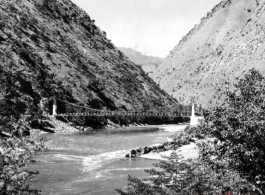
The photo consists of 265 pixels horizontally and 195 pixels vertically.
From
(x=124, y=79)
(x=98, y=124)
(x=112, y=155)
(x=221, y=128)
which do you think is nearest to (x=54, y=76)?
(x=98, y=124)

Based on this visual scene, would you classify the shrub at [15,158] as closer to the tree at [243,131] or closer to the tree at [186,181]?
the tree at [186,181]

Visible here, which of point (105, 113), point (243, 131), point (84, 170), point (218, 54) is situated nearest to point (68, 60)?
point (105, 113)

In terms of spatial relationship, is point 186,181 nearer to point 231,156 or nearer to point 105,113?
point 231,156

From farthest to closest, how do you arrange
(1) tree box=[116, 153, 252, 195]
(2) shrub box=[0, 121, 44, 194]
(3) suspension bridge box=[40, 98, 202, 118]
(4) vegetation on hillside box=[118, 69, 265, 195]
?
(3) suspension bridge box=[40, 98, 202, 118], (4) vegetation on hillside box=[118, 69, 265, 195], (1) tree box=[116, 153, 252, 195], (2) shrub box=[0, 121, 44, 194]

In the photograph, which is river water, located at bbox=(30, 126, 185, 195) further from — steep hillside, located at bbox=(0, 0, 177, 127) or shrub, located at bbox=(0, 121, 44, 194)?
steep hillside, located at bbox=(0, 0, 177, 127)

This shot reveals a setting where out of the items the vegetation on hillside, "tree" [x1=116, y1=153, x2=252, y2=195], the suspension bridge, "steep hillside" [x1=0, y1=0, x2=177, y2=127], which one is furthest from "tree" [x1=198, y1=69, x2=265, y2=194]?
the suspension bridge
